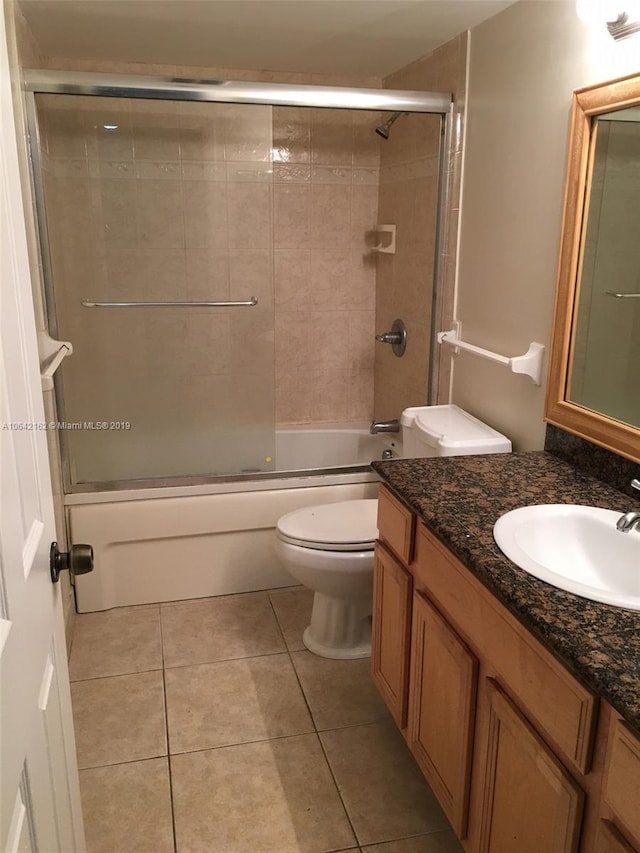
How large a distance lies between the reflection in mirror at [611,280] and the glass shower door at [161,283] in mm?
1472

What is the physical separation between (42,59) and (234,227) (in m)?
0.98

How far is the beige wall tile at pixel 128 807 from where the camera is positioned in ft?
5.63

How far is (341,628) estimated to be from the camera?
8.00ft

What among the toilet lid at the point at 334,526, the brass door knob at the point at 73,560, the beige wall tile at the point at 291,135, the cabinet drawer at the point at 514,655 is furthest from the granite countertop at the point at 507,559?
the beige wall tile at the point at 291,135

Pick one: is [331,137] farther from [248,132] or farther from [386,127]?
[248,132]

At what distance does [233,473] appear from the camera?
Result: 2.85m

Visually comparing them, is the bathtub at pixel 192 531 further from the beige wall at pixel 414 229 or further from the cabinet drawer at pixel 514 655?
the cabinet drawer at pixel 514 655

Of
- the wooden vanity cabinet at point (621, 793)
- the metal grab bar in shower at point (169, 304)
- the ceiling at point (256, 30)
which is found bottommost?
the wooden vanity cabinet at point (621, 793)

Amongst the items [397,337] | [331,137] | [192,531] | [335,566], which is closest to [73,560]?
[335,566]

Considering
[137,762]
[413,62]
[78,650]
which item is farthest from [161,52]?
[137,762]

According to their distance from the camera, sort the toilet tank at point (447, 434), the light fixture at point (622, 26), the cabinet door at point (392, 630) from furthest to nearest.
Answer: the toilet tank at point (447, 434) < the cabinet door at point (392, 630) < the light fixture at point (622, 26)

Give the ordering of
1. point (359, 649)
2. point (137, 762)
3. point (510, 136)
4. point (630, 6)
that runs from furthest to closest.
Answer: point (359, 649)
point (510, 136)
point (137, 762)
point (630, 6)

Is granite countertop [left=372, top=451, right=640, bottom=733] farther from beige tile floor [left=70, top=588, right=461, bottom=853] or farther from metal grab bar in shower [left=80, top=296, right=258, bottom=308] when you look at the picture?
metal grab bar in shower [left=80, top=296, right=258, bottom=308]

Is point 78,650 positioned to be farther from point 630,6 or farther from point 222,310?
point 630,6
